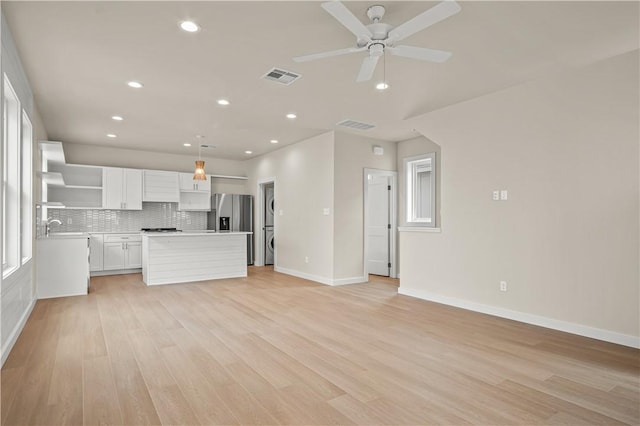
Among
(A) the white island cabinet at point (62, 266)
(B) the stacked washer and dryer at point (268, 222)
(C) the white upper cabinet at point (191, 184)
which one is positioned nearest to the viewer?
(A) the white island cabinet at point (62, 266)

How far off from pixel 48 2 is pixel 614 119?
4707 mm

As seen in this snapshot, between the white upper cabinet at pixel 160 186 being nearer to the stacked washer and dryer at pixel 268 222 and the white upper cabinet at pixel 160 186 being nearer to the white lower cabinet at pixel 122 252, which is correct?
the white lower cabinet at pixel 122 252

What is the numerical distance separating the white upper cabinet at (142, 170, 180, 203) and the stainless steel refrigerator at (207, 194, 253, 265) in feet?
3.00

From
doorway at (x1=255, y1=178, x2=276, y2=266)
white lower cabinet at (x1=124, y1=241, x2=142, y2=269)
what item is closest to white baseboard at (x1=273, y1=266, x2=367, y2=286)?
doorway at (x1=255, y1=178, x2=276, y2=266)

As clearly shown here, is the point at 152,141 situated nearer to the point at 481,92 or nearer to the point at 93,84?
the point at 93,84

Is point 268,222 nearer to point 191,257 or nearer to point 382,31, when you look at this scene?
point 191,257

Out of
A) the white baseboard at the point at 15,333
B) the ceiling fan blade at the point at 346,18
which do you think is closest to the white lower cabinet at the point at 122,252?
the white baseboard at the point at 15,333

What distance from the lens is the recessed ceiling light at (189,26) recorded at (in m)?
2.76

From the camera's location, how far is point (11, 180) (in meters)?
3.47

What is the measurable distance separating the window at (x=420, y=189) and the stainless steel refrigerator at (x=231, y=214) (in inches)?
154

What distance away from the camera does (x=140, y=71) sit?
3.68 metres

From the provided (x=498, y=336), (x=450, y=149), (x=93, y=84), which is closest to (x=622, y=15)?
(x=450, y=149)

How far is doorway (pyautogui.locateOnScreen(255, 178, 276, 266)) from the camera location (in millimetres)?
8617

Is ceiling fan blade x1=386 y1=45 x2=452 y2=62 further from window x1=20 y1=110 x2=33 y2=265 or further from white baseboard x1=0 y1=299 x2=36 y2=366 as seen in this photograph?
window x1=20 y1=110 x2=33 y2=265
